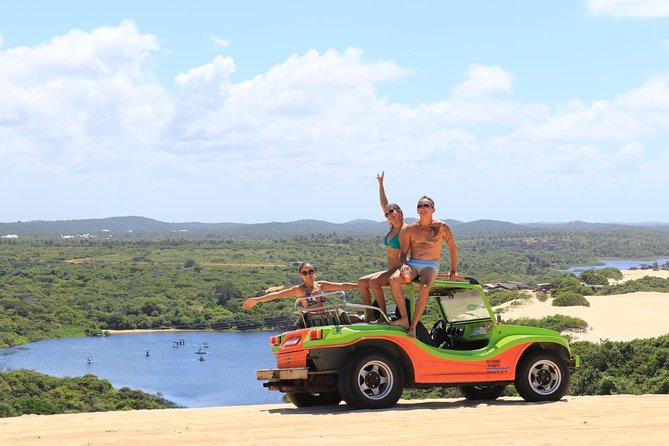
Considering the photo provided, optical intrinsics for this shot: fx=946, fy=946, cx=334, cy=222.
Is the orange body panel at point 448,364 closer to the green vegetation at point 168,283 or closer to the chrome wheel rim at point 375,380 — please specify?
the chrome wheel rim at point 375,380

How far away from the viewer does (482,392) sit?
1181 centimetres

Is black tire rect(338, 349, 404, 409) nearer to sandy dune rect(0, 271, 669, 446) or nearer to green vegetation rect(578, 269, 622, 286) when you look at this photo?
sandy dune rect(0, 271, 669, 446)

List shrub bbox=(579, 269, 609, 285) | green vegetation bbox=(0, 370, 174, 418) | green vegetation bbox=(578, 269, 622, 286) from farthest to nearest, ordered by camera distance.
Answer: shrub bbox=(579, 269, 609, 285) < green vegetation bbox=(578, 269, 622, 286) < green vegetation bbox=(0, 370, 174, 418)

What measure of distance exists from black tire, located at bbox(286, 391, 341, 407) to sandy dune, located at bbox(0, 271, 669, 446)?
0.15 meters

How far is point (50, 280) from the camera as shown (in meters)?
134

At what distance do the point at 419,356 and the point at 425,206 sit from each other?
166cm

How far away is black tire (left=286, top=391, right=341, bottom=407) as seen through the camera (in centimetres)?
1115

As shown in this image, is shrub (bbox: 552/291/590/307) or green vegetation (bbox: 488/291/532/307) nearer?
shrub (bbox: 552/291/590/307)

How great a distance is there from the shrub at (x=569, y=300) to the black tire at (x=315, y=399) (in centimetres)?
5524

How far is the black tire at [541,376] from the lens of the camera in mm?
10922

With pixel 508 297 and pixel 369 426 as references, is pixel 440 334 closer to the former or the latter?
pixel 369 426

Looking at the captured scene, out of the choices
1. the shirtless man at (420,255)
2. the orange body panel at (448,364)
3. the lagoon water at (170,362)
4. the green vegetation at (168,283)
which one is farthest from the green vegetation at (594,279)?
the shirtless man at (420,255)

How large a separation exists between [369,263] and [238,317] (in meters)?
55.3

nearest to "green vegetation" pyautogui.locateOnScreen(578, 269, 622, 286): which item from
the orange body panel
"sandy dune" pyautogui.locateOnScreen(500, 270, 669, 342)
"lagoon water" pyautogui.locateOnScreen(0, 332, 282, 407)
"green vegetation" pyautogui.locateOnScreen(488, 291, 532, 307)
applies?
"sandy dune" pyautogui.locateOnScreen(500, 270, 669, 342)
